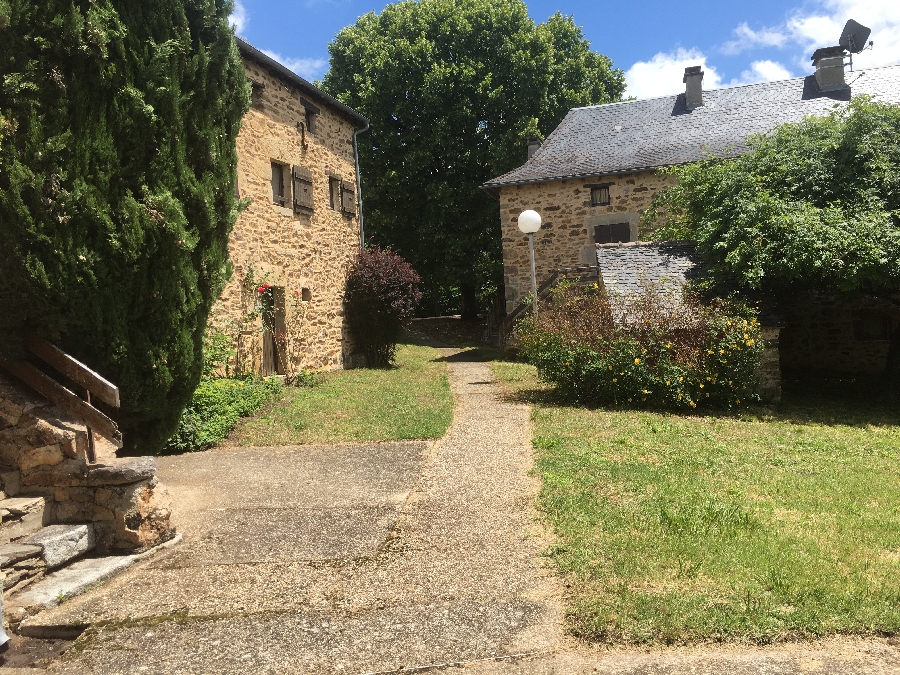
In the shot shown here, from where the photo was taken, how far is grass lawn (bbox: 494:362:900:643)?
323 centimetres

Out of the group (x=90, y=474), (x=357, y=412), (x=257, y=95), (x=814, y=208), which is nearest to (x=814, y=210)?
(x=814, y=208)

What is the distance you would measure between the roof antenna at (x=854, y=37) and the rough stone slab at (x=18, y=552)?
72.0 ft

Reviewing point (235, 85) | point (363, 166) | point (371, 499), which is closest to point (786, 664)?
point (371, 499)

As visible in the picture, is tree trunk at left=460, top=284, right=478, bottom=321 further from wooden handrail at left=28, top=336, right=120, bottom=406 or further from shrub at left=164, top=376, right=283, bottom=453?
wooden handrail at left=28, top=336, right=120, bottom=406

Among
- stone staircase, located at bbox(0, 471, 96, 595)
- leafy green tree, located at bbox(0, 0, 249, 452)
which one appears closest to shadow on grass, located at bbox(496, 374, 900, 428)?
leafy green tree, located at bbox(0, 0, 249, 452)

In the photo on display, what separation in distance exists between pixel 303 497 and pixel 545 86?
2091cm

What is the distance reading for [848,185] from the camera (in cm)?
995

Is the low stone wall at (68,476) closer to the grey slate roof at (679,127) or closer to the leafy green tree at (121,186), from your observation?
the leafy green tree at (121,186)

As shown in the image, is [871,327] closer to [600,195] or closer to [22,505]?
[600,195]

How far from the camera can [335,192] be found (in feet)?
46.0

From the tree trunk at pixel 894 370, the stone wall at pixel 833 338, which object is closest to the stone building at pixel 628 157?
the stone wall at pixel 833 338

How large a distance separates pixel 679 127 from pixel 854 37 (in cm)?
582

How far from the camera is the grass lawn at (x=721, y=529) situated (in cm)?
323

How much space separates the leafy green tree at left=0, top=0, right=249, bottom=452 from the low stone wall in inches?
21.6
